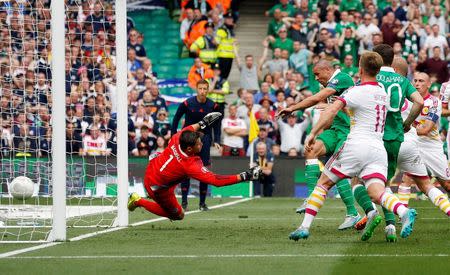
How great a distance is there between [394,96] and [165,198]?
3867 mm

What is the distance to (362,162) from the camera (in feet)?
38.2

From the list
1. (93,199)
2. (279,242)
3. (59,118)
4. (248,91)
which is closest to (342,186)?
(279,242)

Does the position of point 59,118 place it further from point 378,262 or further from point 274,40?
point 274,40

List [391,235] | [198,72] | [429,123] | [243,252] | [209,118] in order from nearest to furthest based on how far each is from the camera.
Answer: [243,252], [391,235], [209,118], [429,123], [198,72]

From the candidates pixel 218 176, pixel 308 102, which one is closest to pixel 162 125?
pixel 218 176

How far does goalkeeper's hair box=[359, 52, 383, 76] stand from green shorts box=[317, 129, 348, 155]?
2.52 metres

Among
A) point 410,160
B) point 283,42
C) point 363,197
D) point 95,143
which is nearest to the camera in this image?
point 363,197

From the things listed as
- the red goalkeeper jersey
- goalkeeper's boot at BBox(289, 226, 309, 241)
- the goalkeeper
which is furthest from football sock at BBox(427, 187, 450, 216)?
the red goalkeeper jersey

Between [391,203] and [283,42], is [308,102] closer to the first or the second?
[391,203]

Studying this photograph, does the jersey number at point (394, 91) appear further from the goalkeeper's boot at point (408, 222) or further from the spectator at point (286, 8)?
the spectator at point (286, 8)

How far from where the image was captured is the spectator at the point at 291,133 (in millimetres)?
26750

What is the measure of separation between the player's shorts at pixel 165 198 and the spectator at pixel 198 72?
13381mm

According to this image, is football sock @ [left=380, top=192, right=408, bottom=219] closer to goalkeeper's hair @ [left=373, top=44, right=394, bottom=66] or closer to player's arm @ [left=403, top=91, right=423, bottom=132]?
player's arm @ [left=403, top=91, right=423, bottom=132]

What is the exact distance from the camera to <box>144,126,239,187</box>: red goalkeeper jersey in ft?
47.5
